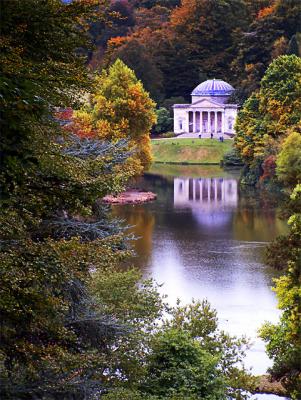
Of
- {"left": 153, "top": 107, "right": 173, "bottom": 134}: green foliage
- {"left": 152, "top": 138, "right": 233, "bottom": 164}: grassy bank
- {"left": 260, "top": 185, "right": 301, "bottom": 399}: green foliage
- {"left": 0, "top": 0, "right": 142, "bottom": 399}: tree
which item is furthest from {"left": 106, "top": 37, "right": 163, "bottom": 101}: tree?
{"left": 0, "top": 0, "right": 142, "bottom": 399}: tree

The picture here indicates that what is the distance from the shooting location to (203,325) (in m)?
16.1

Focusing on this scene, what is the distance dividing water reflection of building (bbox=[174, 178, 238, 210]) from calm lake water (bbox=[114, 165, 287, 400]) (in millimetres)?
49

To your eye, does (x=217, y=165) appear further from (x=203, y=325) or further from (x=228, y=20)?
(x=203, y=325)

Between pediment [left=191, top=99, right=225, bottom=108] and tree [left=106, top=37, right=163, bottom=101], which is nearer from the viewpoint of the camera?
tree [left=106, top=37, right=163, bottom=101]

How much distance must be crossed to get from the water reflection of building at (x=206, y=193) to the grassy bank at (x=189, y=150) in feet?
44.3

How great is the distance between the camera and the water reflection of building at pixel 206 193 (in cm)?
4445

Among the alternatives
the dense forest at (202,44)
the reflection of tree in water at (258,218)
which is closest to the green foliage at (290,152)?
the reflection of tree in water at (258,218)

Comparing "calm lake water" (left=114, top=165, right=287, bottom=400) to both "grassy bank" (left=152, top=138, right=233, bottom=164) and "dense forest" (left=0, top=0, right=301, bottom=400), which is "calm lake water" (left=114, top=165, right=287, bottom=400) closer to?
"dense forest" (left=0, top=0, right=301, bottom=400)

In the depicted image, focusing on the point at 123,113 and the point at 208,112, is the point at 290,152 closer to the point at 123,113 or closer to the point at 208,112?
the point at 123,113

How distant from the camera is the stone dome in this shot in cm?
8219

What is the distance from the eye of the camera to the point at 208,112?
83.2 meters

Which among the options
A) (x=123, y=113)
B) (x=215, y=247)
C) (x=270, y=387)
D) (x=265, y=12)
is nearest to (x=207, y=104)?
(x=265, y=12)

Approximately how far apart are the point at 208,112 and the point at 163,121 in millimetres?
5767

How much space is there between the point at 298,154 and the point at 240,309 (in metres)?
21.8
